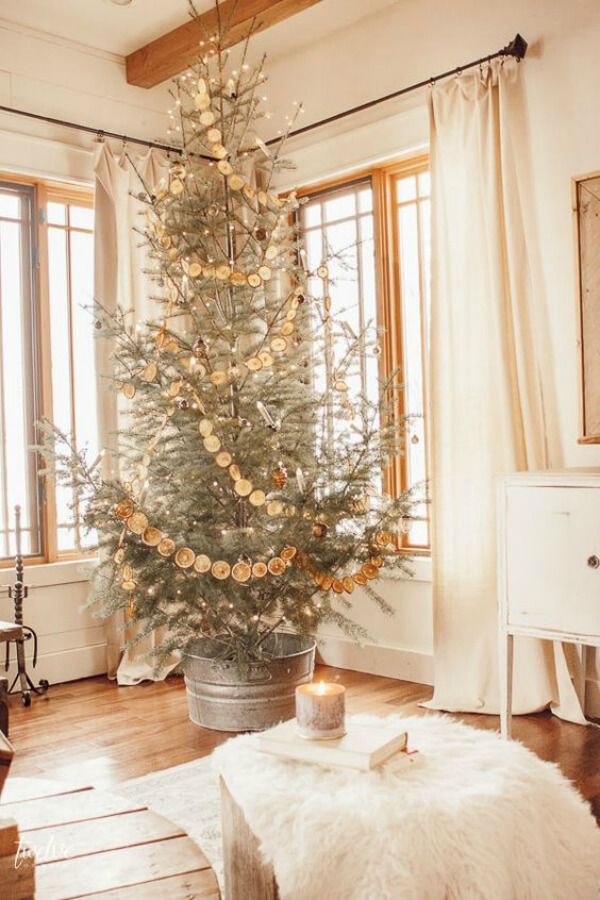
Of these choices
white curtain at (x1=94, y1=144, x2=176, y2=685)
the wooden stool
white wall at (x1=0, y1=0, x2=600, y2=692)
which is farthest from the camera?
white curtain at (x1=94, y1=144, x2=176, y2=685)

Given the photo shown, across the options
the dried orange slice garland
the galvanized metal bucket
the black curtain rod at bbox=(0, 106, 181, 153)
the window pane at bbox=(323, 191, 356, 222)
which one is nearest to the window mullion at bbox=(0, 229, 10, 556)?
the black curtain rod at bbox=(0, 106, 181, 153)

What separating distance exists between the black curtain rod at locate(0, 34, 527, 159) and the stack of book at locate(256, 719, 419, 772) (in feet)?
9.00

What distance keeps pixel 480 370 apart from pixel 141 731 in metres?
1.98

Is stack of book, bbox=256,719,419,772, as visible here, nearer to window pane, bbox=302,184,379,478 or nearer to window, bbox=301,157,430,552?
window, bbox=301,157,430,552

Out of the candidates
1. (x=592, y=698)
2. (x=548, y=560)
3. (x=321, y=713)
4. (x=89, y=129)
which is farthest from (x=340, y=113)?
(x=321, y=713)

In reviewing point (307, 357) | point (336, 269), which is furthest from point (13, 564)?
point (336, 269)

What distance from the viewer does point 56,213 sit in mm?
4410

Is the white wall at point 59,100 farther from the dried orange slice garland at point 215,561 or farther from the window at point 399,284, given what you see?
the dried orange slice garland at point 215,561

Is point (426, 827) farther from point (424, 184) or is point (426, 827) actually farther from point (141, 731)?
point (424, 184)

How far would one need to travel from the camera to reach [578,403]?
10.9ft

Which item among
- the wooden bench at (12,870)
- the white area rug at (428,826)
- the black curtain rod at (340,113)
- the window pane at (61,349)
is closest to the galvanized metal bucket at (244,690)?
the window pane at (61,349)

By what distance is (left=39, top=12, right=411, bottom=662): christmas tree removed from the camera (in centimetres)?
333

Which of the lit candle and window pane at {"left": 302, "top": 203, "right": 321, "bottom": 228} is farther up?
window pane at {"left": 302, "top": 203, "right": 321, "bottom": 228}

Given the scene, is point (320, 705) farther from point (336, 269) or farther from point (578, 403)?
point (336, 269)
